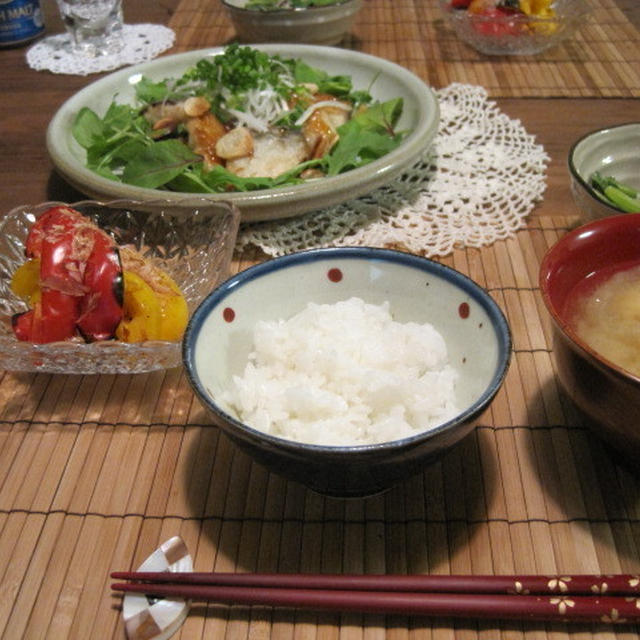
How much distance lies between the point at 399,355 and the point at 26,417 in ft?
2.19

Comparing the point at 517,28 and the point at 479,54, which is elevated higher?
the point at 517,28

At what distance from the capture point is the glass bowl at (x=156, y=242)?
1286 mm

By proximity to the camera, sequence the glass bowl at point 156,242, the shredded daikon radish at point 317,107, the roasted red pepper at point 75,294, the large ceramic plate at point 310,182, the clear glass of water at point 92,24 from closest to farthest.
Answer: the roasted red pepper at point 75,294, the glass bowl at point 156,242, the large ceramic plate at point 310,182, the shredded daikon radish at point 317,107, the clear glass of water at point 92,24

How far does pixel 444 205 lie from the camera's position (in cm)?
175

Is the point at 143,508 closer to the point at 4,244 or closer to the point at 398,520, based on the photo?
the point at 398,520

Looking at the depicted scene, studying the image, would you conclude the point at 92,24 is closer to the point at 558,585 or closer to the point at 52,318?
the point at 52,318

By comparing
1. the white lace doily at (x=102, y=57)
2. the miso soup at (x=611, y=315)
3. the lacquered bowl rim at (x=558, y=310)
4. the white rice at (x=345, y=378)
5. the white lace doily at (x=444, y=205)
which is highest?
the lacquered bowl rim at (x=558, y=310)

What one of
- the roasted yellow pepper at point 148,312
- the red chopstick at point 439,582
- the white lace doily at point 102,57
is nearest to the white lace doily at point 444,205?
the roasted yellow pepper at point 148,312

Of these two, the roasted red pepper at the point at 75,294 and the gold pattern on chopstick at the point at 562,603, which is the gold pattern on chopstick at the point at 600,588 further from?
the roasted red pepper at the point at 75,294

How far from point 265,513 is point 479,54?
6.86 ft

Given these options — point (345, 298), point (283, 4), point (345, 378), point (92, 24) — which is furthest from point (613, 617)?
point (92, 24)

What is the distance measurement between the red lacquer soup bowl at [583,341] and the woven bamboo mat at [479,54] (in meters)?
1.28

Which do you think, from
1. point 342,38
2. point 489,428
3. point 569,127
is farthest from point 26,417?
point 342,38

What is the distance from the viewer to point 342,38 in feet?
8.92
